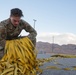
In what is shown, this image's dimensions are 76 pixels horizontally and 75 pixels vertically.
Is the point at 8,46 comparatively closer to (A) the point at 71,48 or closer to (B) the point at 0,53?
(B) the point at 0,53

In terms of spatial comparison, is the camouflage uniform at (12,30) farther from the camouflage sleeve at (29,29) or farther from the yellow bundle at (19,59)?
the yellow bundle at (19,59)

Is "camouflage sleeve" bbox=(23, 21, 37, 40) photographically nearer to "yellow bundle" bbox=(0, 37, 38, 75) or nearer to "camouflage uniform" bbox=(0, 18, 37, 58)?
"camouflage uniform" bbox=(0, 18, 37, 58)

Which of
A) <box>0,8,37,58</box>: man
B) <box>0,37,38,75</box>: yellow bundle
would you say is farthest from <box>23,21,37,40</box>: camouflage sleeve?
<box>0,37,38,75</box>: yellow bundle

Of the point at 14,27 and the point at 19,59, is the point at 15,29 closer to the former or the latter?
the point at 14,27

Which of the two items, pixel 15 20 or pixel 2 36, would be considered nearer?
pixel 15 20

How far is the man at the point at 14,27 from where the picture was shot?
584 centimetres

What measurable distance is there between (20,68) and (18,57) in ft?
1.67

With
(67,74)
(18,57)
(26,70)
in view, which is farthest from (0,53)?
(67,74)

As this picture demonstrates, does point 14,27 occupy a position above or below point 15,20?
below

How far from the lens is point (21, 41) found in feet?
19.6

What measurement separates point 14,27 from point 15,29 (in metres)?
0.09

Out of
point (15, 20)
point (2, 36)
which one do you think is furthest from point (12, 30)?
point (15, 20)

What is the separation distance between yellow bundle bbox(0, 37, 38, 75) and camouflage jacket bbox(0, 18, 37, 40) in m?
0.46

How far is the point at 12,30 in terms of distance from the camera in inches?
255
